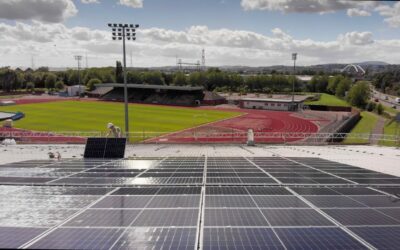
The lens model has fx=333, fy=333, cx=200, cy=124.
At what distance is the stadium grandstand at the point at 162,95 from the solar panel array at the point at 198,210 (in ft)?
320

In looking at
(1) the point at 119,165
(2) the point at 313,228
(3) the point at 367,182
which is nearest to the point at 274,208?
(2) the point at 313,228

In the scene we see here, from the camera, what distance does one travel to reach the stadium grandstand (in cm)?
11450

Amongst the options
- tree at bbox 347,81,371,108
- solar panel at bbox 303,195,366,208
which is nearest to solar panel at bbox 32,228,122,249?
solar panel at bbox 303,195,366,208

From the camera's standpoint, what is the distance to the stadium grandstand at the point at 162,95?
114500 millimetres

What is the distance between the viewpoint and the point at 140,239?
7.54 m

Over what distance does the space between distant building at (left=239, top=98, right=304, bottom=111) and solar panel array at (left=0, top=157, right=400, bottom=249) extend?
8405 cm

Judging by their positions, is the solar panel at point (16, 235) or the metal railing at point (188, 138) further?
the metal railing at point (188, 138)

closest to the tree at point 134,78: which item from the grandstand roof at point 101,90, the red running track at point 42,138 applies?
the grandstand roof at point 101,90

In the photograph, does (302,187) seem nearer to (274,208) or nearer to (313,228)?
(274,208)

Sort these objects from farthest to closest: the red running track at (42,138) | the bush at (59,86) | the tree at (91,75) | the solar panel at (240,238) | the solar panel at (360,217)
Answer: the tree at (91,75) < the bush at (59,86) < the red running track at (42,138) < the solar panel at (360,217) < the solar panel at (240,238)

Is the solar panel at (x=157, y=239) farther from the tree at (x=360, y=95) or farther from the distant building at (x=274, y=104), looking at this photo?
the tree at (x=360, y=95)

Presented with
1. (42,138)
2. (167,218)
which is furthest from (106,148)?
(42,138)

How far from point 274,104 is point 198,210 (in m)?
93.2

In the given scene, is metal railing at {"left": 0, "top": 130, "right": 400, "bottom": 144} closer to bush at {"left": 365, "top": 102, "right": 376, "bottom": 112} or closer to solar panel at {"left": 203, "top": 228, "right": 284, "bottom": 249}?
solar panel at {"left": 203, "top": 228, "right": 284, "bottom": 249}
